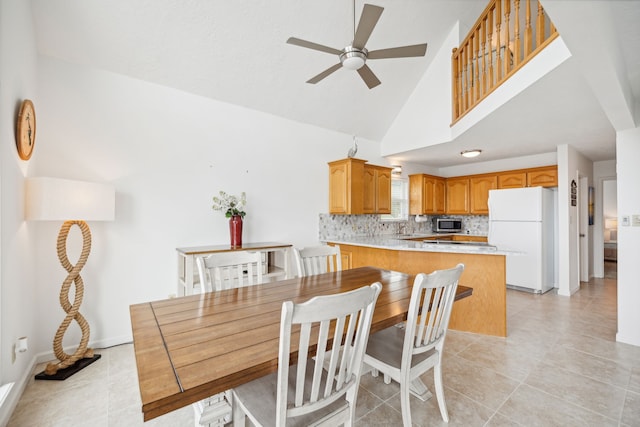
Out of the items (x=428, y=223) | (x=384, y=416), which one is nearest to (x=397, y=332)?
(x=384, y=416)

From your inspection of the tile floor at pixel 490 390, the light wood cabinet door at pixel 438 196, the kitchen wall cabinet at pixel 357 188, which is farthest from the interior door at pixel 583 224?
the kitchen wall cabinet at pixel 357 188

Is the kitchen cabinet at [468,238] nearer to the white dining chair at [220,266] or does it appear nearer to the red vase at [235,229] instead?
the red vase at [235,229]

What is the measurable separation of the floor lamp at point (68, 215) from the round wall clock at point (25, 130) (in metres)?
0.21

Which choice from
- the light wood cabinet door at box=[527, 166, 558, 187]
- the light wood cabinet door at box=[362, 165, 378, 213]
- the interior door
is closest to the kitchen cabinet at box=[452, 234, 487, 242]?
the light wood cabinet door at box=[527, 166, 558, 187]

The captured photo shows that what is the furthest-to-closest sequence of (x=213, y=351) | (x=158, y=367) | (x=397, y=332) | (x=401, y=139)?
(x=401, y=139) → (x=397, y=332) → (x=213, y=351) → (x=158, y=367)

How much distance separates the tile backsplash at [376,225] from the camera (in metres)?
4.42

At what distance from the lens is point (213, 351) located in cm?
104

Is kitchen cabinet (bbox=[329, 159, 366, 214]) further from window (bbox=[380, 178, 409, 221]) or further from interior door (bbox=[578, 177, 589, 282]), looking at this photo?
interior door (bbox=[578, 177, 589, 282])

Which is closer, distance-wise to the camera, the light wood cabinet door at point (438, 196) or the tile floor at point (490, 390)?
the tile floor at point (490, 390)

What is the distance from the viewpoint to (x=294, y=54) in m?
3.15

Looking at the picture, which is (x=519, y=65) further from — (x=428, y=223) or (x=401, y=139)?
(x=428, y=223)

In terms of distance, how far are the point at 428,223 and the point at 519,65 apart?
4132 mm

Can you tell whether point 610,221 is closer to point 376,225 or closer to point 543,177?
point 543,177

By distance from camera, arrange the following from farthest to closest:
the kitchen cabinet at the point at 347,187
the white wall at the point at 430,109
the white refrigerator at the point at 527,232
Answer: the white refrigerator at the point at 527,232, the kitchen cabinet at the point at 347,187, the white wall at the point at 430,109
